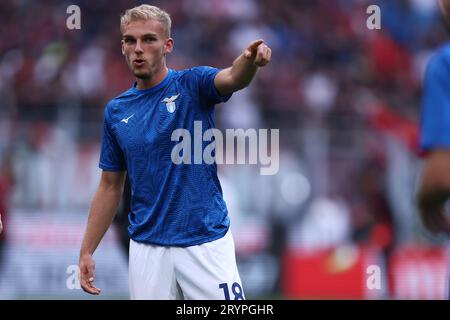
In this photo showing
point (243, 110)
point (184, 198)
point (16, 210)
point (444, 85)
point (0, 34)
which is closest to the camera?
point (444, 85)

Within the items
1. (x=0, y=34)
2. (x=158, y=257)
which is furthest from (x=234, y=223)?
(x=158, y=257)

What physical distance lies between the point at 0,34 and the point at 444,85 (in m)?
11.5

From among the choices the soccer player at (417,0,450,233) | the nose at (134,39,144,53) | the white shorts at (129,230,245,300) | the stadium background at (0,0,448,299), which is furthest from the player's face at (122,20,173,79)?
the stadium background at (0,0,448,299)

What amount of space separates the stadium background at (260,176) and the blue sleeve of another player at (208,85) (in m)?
5.67

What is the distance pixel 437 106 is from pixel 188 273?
2.03m

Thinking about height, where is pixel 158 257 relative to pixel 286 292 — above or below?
above

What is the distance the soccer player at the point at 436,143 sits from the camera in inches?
118

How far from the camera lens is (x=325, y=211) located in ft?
38.9

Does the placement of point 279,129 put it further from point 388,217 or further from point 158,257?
point 158,257

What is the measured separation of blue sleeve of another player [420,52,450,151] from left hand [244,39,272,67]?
4.68 feet

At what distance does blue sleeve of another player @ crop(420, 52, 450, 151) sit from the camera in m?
3.04

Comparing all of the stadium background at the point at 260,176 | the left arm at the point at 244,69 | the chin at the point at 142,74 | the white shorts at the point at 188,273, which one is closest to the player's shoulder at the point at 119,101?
the chin at the point at 142,74

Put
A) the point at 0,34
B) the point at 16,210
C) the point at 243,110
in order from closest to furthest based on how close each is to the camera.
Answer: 1. the point at 16,210
2. the point at 243,110
3. the point at 0,34

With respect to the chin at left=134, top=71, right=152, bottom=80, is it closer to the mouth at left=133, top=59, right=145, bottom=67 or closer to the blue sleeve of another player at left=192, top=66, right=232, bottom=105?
the mouth at left=133, top=59, right=145, bottom=67
